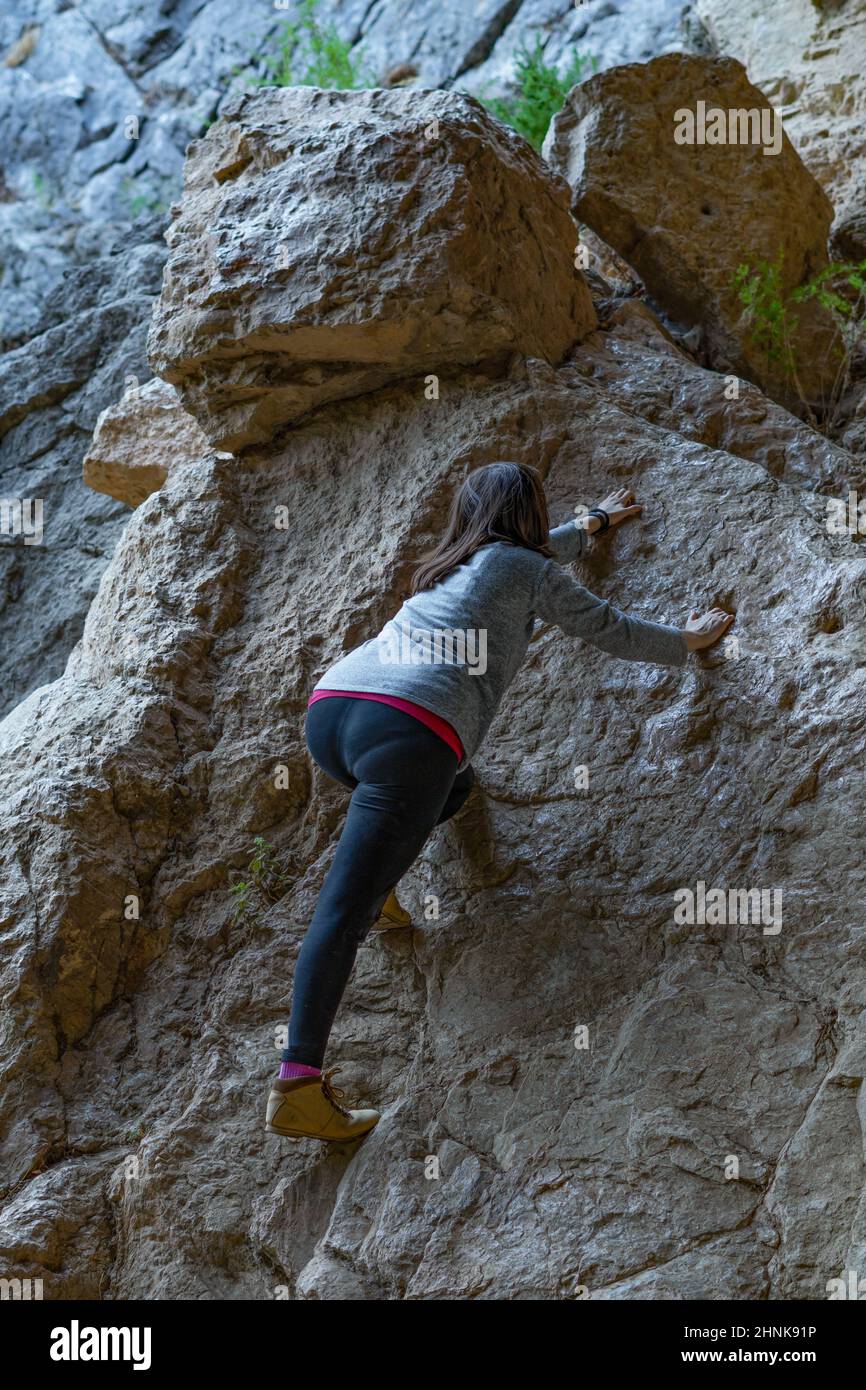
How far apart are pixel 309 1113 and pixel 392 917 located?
644mm

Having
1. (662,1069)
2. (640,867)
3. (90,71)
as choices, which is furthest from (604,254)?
(90,71)

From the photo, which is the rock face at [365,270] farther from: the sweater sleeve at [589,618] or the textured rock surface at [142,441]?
the sweater sleeve at [589,618]

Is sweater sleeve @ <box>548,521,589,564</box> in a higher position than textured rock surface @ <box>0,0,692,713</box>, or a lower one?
lower

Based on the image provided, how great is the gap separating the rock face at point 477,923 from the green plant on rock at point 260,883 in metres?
0.02

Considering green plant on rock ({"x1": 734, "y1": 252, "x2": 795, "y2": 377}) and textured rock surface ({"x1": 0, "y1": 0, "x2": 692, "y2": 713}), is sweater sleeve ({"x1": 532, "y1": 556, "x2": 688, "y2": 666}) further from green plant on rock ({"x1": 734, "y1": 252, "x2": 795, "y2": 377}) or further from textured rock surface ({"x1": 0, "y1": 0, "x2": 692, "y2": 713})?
textured rock surface ({"x1": 0, "y1": 0, "x2": 692, "y2": 713})

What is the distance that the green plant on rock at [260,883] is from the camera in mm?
3742

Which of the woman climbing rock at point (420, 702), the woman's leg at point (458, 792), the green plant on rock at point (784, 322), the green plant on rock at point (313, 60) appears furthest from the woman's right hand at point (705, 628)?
the green plant on rock at point (313, 60)

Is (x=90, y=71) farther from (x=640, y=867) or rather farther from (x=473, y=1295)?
(x=473, y=1295)

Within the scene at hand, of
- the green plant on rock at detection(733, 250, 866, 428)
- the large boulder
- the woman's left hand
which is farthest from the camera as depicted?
the green plant on rock at detection(733, 250, 866, 428)

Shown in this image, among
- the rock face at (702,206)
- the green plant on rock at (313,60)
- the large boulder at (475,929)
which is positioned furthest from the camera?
the green plant on rock at (313,60)

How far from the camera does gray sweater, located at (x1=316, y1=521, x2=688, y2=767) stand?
3.15m

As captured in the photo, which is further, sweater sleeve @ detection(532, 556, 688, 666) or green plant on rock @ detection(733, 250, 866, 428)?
green plant on rock @ detection(733, 250, 866, 428)

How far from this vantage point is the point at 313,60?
11.9m

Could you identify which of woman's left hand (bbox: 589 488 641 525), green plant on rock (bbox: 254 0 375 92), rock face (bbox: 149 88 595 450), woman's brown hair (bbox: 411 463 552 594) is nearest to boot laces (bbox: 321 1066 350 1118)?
woman's brown hair (bbox: 411 463 552 594)
